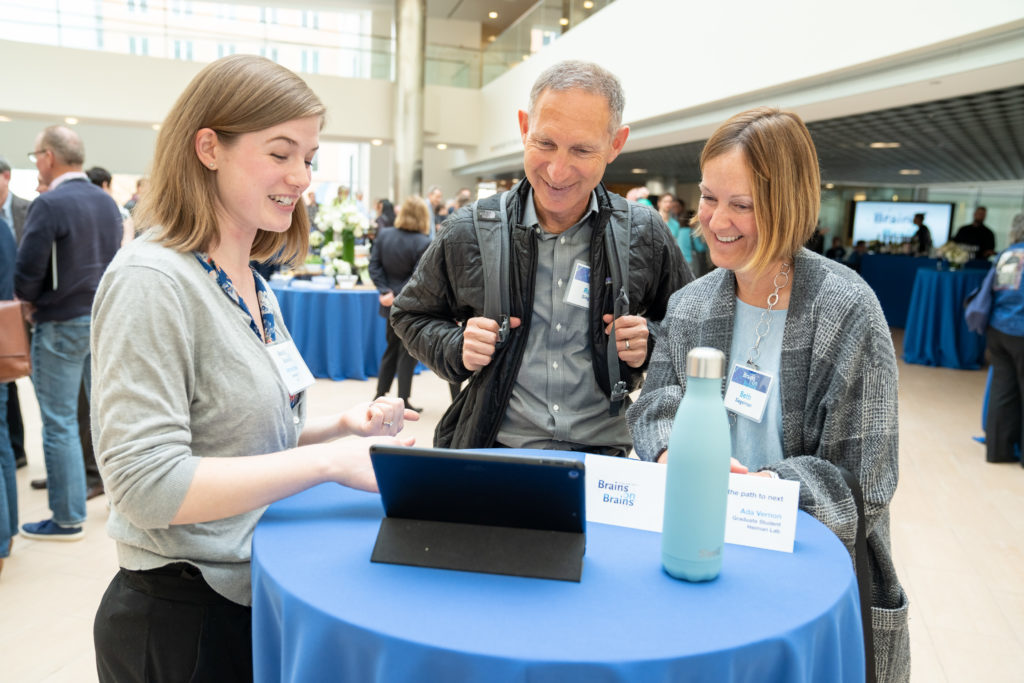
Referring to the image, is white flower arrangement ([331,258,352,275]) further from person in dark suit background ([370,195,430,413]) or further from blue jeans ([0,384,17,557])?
blue jeans ([0,384,17,557])

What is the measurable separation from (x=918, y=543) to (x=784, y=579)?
2865 mm

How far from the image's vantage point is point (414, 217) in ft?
17.7

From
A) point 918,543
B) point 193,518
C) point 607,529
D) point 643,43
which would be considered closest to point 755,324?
point 607,529

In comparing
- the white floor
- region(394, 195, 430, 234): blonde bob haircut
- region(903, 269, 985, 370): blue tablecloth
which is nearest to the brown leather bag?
the white floor

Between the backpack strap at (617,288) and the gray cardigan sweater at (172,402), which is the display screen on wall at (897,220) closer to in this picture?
the backpack strap at (617,288)

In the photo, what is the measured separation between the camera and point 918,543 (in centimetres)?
328

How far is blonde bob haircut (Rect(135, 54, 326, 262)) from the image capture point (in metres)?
1.06

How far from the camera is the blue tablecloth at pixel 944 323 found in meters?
7.46

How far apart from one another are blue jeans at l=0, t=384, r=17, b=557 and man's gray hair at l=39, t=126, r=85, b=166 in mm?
998

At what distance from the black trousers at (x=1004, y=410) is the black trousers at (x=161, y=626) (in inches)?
188

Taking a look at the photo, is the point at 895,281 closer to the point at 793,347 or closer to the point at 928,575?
the point at 928,575

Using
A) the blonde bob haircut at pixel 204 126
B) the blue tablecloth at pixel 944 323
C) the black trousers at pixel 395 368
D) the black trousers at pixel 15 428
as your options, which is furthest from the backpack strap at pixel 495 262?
the blue tablecloth at pixel 944 323

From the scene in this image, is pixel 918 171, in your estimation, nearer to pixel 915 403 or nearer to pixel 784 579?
pixel 915 403

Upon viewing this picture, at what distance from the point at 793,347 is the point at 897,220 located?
1502 centimetres
